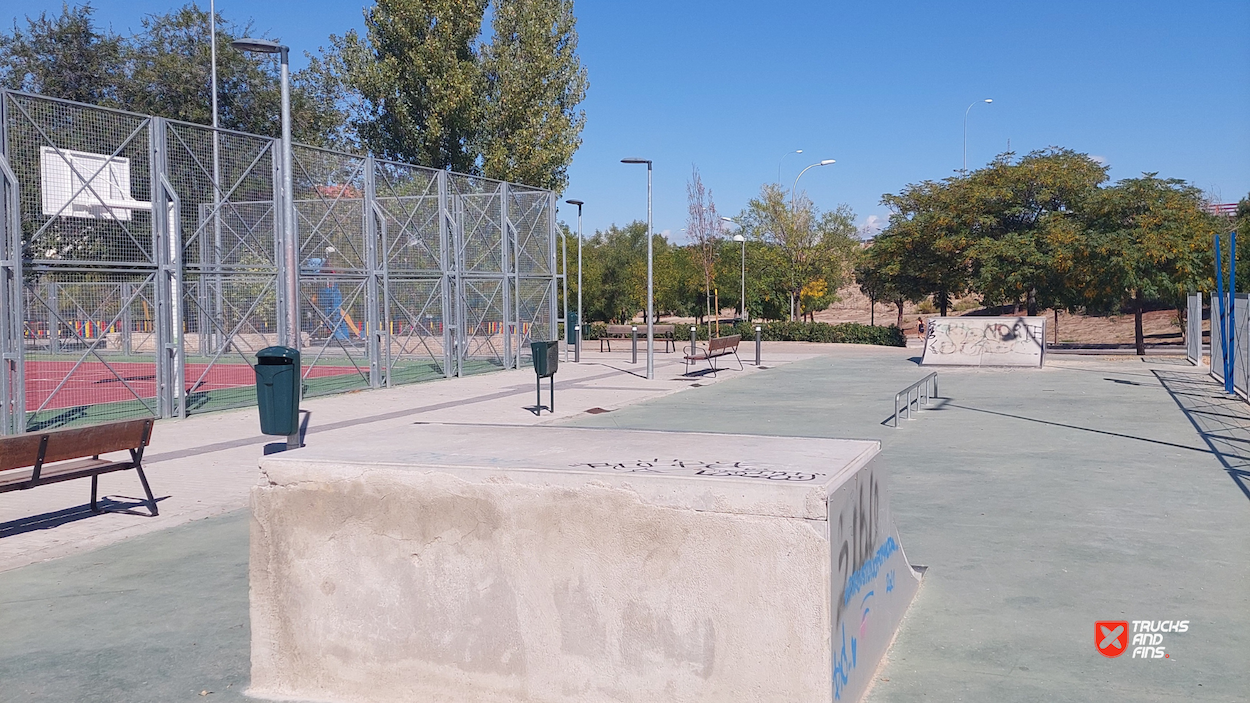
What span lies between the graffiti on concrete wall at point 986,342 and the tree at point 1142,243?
417 cm

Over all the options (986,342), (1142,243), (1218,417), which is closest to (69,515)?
(1218,417)

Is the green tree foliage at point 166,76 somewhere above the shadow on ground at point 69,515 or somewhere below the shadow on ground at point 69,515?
above

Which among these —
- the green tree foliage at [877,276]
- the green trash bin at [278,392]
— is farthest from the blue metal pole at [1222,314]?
the green tree foliage at [877,276]

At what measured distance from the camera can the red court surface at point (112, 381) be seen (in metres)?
17.5

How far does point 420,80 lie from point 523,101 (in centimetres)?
398

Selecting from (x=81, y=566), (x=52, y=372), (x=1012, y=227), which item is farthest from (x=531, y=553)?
(x=1012, y=227)

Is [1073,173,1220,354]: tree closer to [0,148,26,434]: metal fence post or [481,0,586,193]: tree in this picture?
[481,0,586,193]: tree

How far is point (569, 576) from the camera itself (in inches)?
164

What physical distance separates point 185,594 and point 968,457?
8008 millimetres

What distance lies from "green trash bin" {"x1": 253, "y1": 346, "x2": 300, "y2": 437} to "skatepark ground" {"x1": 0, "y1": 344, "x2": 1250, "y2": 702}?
627 millimetres

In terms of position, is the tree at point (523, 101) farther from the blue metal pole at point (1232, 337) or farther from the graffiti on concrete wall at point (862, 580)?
the graffiti on concrete wall at point (862, 580)

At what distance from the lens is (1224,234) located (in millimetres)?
33625

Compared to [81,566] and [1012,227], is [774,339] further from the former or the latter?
[81,566]

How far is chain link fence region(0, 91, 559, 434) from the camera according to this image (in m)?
13.8
